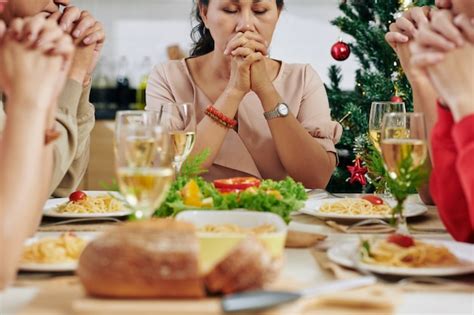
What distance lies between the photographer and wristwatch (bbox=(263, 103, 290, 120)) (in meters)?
2.71

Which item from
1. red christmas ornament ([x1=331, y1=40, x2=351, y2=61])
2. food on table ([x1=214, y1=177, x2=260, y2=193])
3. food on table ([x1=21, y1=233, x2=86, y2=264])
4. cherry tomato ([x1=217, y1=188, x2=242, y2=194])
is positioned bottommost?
food on table ([x1=21, y1=233, x2=86, y2=264])

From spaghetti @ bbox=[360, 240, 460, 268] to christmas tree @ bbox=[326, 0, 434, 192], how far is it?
211 cm

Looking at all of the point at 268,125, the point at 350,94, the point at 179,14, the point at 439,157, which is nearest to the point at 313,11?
the point at 179,14

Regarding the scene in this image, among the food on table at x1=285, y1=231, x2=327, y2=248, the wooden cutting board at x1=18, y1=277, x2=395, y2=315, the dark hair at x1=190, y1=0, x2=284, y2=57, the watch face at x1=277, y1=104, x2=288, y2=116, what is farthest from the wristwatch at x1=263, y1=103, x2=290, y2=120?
the wooden cutting board at x1=18, y1=277, x2=395, y2=315

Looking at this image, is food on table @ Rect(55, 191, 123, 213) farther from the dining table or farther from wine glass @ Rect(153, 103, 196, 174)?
the dining table

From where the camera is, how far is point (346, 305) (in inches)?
40.4

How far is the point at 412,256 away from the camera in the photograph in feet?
4.22

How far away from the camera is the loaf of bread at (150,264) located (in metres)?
0.94

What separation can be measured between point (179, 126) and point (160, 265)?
1.10 m

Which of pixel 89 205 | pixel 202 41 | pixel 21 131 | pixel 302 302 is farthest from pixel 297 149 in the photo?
pixel 302 302

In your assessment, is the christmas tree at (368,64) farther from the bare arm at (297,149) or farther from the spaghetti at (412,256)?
the spaghetti at (412,256)

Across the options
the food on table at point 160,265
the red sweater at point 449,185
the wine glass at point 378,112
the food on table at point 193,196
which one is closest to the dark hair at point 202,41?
the wine glass at point 378,112

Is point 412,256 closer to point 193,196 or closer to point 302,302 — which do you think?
point 302,302

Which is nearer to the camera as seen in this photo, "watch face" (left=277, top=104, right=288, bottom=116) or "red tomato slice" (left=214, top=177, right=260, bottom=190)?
"red tomato slice" (left=214, top=177, right=260, bottom=190)
